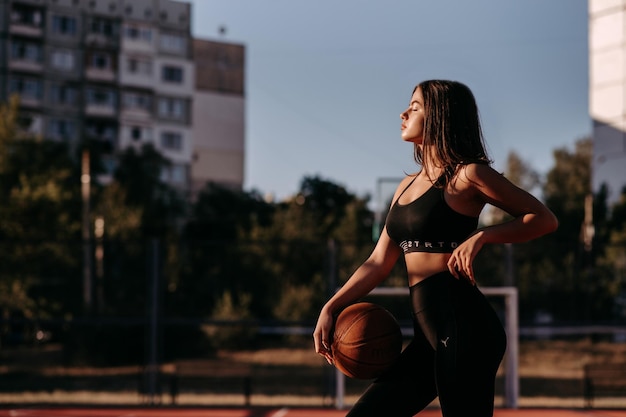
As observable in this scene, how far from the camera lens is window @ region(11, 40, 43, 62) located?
66250 millimetres

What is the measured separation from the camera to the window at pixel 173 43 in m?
72.6

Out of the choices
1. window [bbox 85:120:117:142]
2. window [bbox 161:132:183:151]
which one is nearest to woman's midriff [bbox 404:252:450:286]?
window [bbox 85:120:117:142]

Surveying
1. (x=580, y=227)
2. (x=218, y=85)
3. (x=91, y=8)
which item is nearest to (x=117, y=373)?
(x=580, y=227)

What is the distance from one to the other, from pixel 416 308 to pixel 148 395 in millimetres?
11900

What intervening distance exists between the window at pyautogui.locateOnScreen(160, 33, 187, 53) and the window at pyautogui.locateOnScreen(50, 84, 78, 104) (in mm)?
7180

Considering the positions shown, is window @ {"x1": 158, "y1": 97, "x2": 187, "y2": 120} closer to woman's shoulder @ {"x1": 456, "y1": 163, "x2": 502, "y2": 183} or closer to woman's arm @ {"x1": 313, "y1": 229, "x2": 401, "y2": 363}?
woman's arm @ {"x1": 313, "y1": 229, "x2": 401, "y2": 363}

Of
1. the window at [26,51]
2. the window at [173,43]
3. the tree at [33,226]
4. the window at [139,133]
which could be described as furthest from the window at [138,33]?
the tree at [33,226]

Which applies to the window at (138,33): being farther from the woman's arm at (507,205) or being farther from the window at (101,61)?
the woman's arm at (507,205)

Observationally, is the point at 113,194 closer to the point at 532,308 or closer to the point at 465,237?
the point at 532,308

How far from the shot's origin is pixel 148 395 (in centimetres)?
1486

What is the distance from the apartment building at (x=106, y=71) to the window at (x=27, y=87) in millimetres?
62

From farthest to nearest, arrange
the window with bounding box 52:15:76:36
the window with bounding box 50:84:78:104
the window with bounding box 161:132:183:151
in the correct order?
the window with bounding box 161:132:183:151
the window with bounding box 50:84:78:104
the window with bounding box 52:15:76:36

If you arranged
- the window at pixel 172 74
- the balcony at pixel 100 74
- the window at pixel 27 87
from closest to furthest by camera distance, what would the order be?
the window at pixel 27 87 → the balcony at pixel 100 74 → the window at pixel 172 74

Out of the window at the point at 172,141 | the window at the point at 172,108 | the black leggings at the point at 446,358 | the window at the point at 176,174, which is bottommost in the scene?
the black leggings at the point at 446,358
